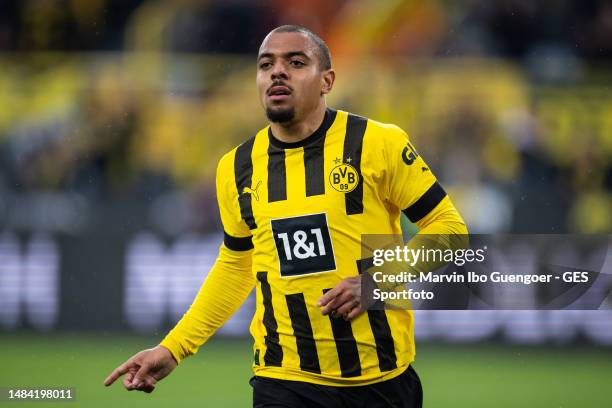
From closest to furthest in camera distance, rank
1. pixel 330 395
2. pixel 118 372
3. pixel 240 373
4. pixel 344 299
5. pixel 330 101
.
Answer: pixel 344 299, pixel 330 395, pixel 118 372, pixel 240 373, pixel 330 101

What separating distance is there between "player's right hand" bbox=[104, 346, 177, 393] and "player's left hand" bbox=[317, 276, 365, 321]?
2.28 ft

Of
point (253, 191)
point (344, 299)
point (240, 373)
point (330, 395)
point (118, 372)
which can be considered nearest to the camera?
point (344, 299)

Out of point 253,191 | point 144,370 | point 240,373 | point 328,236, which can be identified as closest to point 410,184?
point 328,236

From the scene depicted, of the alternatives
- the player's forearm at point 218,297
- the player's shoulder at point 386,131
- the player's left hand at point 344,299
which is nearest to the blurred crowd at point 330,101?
the player's forearm at point 218,297

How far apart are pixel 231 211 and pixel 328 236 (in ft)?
1.50

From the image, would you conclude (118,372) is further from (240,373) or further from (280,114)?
(240,373)

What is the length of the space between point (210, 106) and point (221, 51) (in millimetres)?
563

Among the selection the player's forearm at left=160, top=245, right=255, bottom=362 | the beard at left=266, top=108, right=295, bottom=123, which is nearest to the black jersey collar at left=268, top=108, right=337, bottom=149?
the beard at left=266, top=108, right=295, bottom=123

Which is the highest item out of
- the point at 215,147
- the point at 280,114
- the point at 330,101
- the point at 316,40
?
the point at 330,101

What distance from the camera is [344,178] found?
140 inches

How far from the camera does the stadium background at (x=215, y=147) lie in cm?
838

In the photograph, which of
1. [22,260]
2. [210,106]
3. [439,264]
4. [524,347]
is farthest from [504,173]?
[439,264]

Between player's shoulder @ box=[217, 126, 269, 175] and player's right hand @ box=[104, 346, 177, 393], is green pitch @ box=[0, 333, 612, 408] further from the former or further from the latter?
player's shoulder @ box=[217, 126, 269, 175]

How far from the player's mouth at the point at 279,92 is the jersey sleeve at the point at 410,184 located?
396 millimetres
